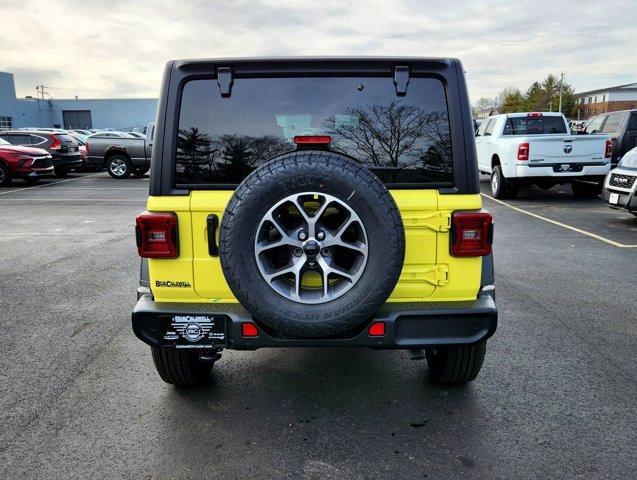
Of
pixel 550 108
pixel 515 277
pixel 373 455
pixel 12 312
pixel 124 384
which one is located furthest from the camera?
pixel 550 108

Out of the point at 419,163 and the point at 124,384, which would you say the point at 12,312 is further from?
the point at 419,163

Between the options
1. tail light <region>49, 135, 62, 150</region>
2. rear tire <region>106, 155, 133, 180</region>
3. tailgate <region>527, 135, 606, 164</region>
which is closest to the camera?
tailgate <region>527, 135, 606, 164</region>

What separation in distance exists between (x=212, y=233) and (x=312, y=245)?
57 cm

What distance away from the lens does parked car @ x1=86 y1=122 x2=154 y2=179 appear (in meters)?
19.3

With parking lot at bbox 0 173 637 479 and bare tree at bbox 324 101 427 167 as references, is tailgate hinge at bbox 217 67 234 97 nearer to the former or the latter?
bare tree at bbox 324 101 427 167

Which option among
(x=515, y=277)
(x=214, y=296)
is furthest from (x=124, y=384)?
(x=515, y=277)

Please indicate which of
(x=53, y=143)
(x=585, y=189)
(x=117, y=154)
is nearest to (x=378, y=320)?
(x=585, y=189)

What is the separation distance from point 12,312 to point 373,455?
3.89 metres

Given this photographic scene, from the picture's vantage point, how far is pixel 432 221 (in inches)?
110

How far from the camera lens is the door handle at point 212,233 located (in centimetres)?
276

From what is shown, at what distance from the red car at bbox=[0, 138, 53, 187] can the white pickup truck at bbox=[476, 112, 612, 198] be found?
43.3 ft

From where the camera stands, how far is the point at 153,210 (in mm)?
2799

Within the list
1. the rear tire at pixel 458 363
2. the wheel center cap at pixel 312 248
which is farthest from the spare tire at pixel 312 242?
the rear tire at pixel 458 363

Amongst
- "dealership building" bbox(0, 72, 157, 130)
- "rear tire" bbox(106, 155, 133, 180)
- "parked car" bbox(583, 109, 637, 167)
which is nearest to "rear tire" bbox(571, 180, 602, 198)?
"parked car" bbox(583, 109, 637, 167)
